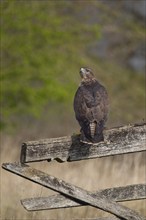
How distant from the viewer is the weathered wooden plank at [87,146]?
4859mm

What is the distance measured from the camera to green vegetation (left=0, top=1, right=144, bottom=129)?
15.9 m

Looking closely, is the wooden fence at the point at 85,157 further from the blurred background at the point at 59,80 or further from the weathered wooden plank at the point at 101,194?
the blurred background at the point at 59,80

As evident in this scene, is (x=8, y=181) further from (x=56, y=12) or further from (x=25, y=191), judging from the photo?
(x=56, y=12)

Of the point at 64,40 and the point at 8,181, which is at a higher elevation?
the point at 64,40

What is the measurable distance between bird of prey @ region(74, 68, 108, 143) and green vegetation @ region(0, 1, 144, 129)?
9301mm

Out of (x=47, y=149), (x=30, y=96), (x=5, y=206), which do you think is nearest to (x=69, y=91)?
(x=30, y=96)

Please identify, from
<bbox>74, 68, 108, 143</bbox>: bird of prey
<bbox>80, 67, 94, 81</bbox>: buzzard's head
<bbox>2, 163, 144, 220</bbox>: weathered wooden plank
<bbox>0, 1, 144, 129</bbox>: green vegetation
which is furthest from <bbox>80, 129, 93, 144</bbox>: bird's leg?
<bbox>0, 1, 144, 129</bbox>: green vegetation

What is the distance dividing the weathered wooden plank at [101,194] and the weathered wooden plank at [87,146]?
286 millimetres

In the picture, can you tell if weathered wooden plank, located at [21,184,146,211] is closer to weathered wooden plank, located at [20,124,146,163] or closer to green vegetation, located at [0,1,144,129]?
weathered wooden plank, located at [20,124,146,163]

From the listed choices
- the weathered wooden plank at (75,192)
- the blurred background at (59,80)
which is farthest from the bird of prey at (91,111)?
the blurred background at (59,80)

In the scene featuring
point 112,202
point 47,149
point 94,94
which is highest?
point 94,94

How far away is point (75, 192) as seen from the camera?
5.09 meters

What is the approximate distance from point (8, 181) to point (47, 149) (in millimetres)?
1924

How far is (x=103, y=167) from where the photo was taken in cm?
762
